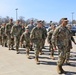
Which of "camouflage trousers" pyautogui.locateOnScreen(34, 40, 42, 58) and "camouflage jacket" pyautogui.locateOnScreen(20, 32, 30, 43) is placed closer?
"camouflage trousers" pyautogui.locateOnScreen(34, 40, 42, 58)

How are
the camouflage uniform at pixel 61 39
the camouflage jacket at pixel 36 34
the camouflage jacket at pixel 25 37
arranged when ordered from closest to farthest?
the camouflage uniform at pixel 61 39 < the camouflage jacket at pixel 36 34 < the camouflage jacket at pixel 25 37

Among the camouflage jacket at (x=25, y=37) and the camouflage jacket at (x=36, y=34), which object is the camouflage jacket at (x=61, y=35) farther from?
the camouflage jacket at (x=25, y=37)

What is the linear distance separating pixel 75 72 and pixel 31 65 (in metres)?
2.29

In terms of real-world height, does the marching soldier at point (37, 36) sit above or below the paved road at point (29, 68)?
above

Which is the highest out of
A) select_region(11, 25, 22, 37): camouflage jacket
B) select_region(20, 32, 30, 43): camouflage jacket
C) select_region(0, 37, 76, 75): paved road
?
select_region(11, 25, 22, 37): camouflage jacket

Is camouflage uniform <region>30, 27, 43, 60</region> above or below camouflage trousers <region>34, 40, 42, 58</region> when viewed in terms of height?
above

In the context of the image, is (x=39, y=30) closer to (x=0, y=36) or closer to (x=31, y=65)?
(x=31, y=65)

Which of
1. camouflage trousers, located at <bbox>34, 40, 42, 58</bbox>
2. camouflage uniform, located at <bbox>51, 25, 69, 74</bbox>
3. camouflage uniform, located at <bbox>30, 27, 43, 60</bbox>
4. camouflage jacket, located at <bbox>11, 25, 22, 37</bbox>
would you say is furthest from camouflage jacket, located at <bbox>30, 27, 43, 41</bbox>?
camouflage jacket, located at <bbox>11, 25, 22, 37</bbox>

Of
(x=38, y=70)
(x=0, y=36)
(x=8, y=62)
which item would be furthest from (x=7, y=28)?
(x=38, y=70)

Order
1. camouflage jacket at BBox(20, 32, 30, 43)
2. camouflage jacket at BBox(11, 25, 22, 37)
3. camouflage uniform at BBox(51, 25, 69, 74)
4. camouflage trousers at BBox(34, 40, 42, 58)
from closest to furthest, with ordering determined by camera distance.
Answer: camouflage uniform at BBox(51, 25, 69, 74) → camouflage trousers at BBox(34, 40, 42, 58) → camouflage jacket at BBox(20, 32, 30, 43) → camouflage jacket at BBox(11, 25, 22, 37)

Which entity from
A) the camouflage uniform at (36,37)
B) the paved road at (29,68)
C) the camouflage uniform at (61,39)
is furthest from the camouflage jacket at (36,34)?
the camouflage uniform at (61,39)

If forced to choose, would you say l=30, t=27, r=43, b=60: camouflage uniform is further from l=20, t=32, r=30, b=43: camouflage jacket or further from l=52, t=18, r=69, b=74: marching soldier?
l=52, t=18, r=69, b=74: marching soldier

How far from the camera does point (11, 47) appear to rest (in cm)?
1847

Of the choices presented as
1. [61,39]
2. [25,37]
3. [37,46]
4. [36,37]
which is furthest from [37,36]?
[61,39]
